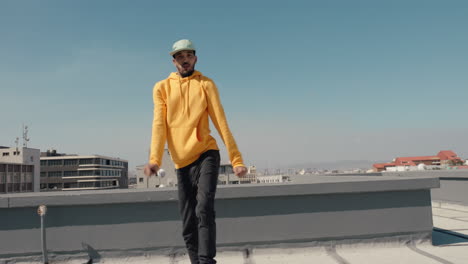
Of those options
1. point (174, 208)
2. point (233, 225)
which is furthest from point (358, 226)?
point (174, 208)

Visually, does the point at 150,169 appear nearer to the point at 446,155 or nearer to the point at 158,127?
the point at 158,127

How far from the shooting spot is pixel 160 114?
2.46 m

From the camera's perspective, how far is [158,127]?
7.93ft

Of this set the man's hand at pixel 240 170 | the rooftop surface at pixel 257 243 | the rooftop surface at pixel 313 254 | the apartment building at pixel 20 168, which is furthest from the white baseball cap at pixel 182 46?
the apartment building at pixel 20 168

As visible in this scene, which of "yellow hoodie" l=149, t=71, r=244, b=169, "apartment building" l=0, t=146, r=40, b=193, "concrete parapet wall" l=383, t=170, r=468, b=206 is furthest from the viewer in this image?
"apartment building" l=0, t=146, r=40, b=193

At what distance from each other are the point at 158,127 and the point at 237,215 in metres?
1.40

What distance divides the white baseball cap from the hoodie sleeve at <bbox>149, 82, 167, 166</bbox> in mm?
311

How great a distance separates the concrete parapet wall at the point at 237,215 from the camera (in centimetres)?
319

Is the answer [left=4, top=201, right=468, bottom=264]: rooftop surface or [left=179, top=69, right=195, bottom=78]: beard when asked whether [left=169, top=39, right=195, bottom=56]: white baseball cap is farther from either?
[left=4, top=201, right=468, bottom=264]: rooftop surface

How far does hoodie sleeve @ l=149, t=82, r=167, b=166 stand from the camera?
2.37m

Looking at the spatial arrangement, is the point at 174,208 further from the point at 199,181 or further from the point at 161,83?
the point at 161,83

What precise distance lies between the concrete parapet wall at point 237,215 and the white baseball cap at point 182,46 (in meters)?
1.48

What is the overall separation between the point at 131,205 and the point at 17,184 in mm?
87215

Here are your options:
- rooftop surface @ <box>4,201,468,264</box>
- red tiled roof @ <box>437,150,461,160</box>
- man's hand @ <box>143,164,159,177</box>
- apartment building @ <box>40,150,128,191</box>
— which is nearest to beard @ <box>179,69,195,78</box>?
man's hand @ <box>143,164,159,177</box>
